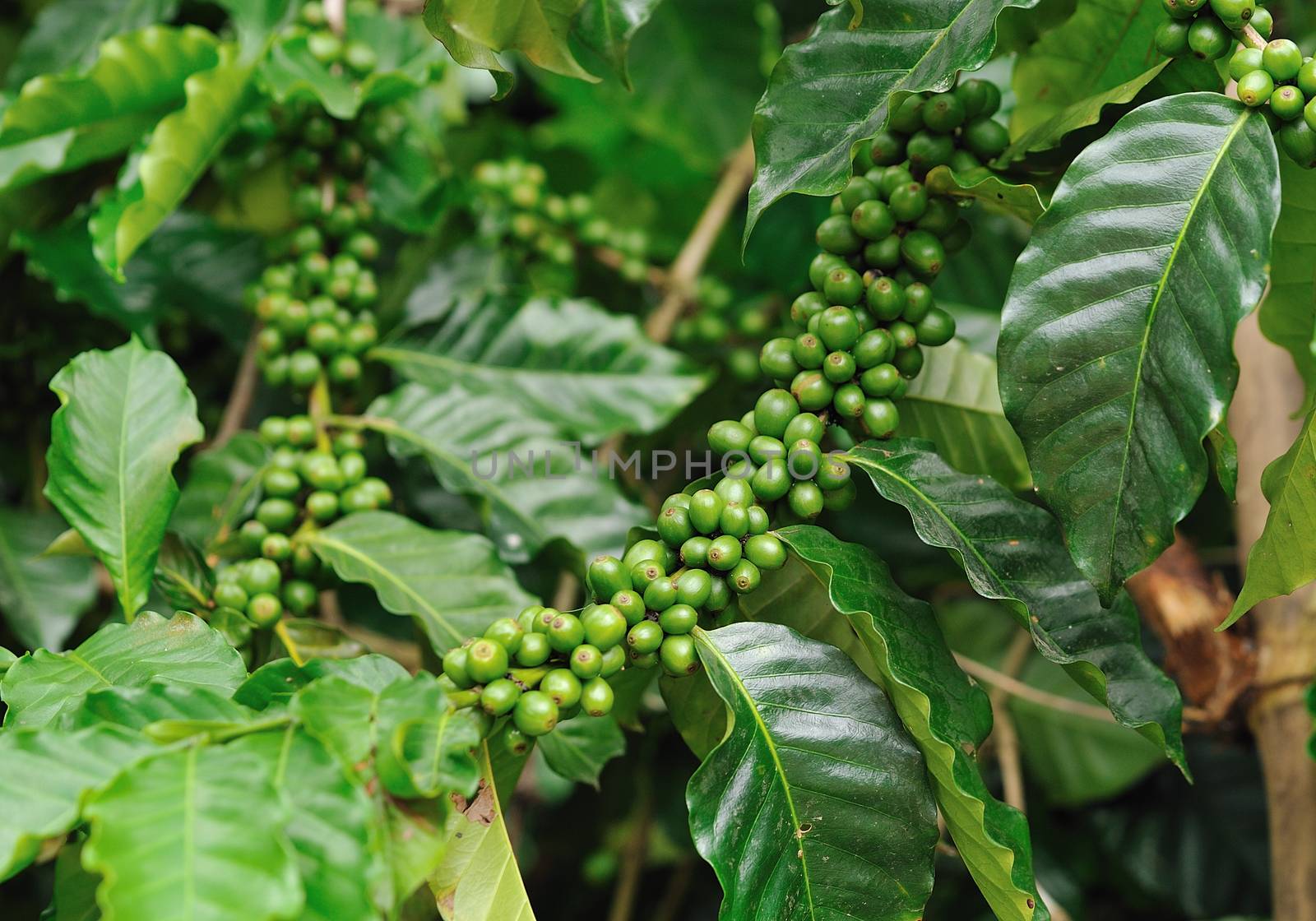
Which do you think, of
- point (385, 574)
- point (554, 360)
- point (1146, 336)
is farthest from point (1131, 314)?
point (554, 360)

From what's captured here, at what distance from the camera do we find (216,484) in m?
1.06

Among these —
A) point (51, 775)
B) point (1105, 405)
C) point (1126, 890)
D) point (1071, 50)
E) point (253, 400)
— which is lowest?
point (1126, 890)

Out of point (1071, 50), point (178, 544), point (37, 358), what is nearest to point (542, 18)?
point (1071, 50)

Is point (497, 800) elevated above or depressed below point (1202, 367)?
below

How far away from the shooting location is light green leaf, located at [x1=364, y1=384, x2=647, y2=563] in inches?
41.1

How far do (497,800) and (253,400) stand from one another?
88 cm

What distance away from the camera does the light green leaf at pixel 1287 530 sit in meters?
0.66

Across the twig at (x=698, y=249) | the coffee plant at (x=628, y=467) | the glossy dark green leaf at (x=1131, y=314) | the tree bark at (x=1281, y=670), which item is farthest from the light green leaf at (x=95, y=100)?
the tree bark at (x=1281, y=670)

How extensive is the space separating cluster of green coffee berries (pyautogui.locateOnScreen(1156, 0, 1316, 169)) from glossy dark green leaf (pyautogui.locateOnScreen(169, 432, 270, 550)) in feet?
2.77

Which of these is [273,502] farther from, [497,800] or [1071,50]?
[1071,50]

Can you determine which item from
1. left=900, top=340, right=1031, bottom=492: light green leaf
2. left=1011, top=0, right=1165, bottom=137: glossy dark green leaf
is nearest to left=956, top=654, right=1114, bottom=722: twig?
left=900, top=340, right=1031, bottom=492: light green leaf

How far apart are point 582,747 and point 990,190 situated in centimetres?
52

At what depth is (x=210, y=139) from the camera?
1062 mm

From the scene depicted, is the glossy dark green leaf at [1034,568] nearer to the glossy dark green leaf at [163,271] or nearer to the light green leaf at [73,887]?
the light green leaf at [73,887]
